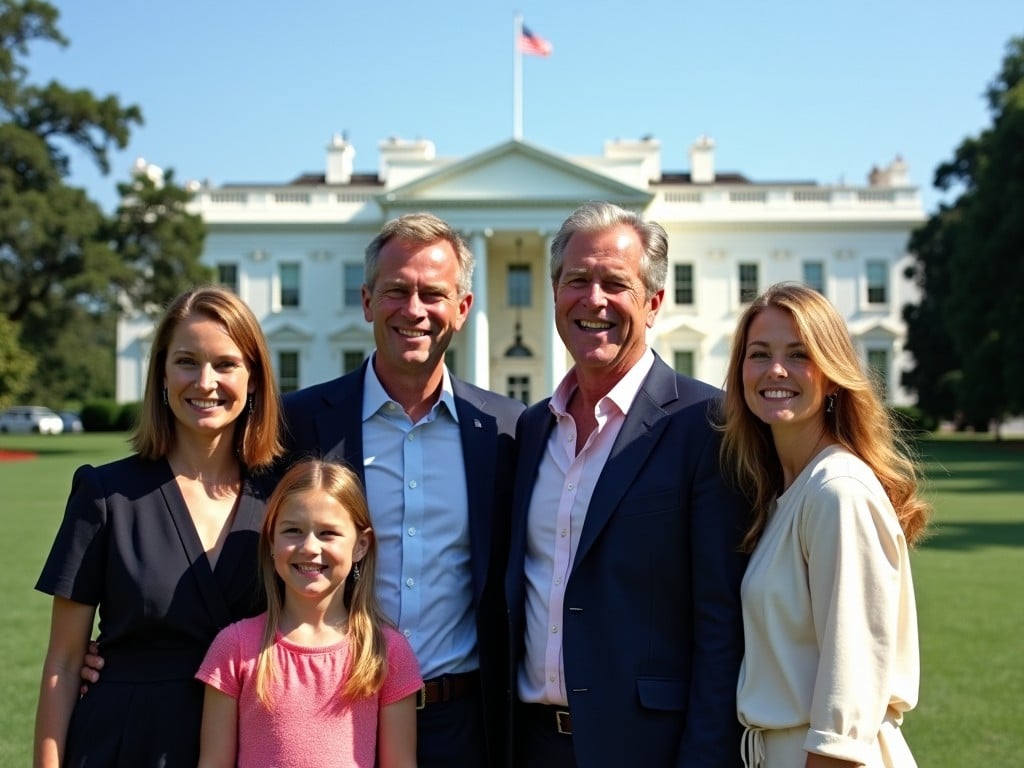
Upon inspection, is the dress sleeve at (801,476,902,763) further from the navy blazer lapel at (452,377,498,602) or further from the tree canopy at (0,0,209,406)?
the tree canopy at (0,0,209,406)

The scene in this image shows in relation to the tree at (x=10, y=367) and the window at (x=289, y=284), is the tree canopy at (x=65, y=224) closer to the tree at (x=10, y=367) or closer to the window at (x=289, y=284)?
the tree at (x=10, y=367)

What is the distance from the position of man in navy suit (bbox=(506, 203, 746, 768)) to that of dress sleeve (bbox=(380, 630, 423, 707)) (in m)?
0.37

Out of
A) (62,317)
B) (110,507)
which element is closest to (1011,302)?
(62,317)

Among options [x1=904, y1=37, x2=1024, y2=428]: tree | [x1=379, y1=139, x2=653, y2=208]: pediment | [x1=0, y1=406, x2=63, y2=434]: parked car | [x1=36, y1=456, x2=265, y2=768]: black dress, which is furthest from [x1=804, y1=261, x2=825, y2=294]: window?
[x1=36, y1=456, x2=265, y2=768]: black dress

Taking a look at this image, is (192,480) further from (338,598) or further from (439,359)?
(439,359)

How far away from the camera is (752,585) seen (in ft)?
9.38

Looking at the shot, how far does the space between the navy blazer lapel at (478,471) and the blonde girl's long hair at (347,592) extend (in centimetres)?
44

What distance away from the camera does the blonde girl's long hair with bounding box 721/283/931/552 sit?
2.90 m

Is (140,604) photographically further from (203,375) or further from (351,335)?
(351,335)

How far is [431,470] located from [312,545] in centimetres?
77

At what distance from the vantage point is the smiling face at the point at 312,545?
9.99ft

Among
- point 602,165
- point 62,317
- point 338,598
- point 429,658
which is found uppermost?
point 602,165

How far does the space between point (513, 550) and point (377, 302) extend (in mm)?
1051

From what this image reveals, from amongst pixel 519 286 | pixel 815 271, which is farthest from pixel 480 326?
pixel 815 271
